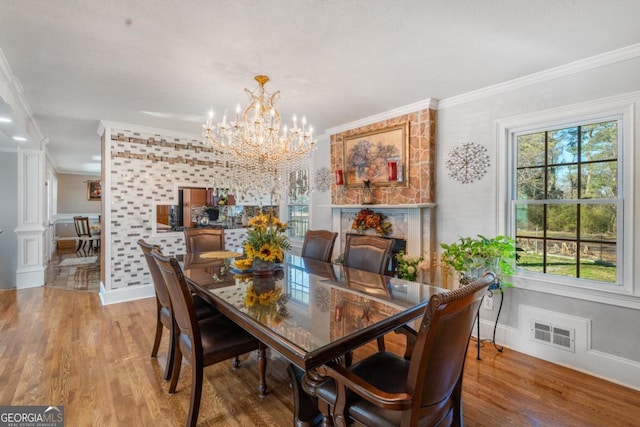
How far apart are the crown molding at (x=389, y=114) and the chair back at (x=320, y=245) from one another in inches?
66.4

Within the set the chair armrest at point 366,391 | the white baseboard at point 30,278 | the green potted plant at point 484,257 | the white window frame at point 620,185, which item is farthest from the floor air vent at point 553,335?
the white baseboard at point 30,278

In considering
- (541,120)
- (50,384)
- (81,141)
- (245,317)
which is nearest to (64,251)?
(81,141)

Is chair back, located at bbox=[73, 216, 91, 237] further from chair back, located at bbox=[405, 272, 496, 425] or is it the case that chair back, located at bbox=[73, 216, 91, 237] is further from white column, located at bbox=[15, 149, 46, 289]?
chair back, located at bbox=[405, 272, 496, 425]

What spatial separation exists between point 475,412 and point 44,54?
13.3ft

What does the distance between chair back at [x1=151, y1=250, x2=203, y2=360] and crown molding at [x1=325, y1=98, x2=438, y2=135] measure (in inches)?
120

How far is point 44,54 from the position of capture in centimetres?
228

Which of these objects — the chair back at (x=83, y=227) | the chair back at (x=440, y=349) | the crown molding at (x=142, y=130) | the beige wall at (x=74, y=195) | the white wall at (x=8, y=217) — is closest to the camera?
the chair back at (x=440, y=349)

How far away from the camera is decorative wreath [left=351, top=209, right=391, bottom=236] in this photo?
12.8 ft

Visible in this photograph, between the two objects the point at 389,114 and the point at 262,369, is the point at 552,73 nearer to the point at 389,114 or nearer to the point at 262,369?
the point at 389,114

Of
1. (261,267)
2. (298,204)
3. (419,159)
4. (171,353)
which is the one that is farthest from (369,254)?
(298,204)

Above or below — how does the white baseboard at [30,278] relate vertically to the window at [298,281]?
below

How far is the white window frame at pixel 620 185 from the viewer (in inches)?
90.7
